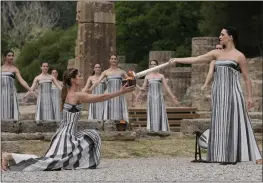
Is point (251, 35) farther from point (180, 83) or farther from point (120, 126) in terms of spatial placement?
point (120, 126)

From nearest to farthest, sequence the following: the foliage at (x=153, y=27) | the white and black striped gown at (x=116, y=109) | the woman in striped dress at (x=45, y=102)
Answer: the white and black striped gown at (x=116, y=109)
the woman in striped dress at (x=45, y=102)
the foliage at (x=153, y=27)

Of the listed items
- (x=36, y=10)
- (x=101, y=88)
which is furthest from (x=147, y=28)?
(x=101, y=88)

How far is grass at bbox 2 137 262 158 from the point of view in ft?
50.9

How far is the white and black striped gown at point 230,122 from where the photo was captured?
1285 centimetres

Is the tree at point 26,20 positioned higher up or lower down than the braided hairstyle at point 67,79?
higher up

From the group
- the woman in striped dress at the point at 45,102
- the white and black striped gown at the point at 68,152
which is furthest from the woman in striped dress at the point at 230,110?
the woman in striped dress at the point at 45,102

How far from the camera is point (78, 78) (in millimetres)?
12789

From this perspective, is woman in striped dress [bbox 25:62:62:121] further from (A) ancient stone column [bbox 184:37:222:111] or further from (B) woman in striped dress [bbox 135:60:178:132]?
(A) ancient stone column [bbox 184:37:222:111]

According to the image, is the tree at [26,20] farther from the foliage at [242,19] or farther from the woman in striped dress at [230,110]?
the woman in striped dress at [230,110]

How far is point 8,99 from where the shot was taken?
20.5m

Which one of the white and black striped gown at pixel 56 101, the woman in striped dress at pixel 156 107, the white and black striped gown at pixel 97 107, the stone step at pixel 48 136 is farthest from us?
the white and black striped gown at pixel 56 101

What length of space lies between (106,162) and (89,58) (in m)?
15.1

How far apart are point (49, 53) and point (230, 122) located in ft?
136

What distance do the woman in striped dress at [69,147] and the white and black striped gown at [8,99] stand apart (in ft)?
24.3
